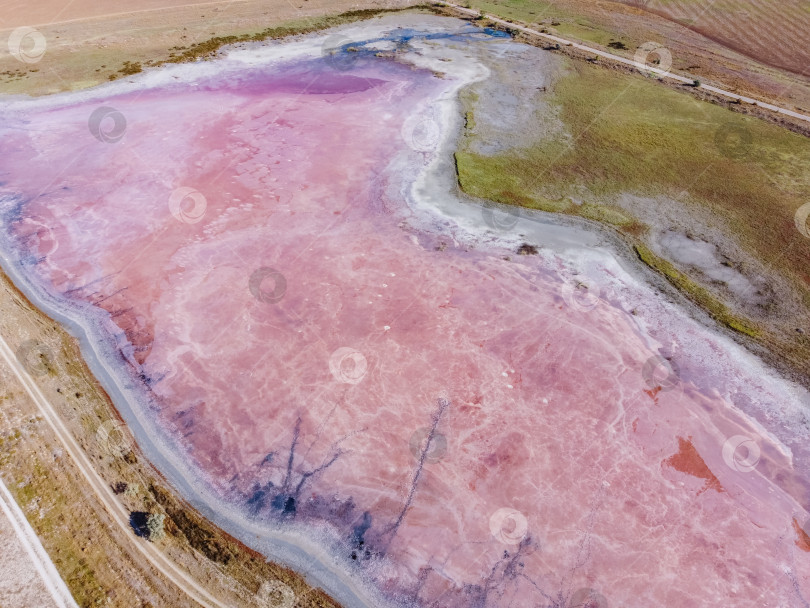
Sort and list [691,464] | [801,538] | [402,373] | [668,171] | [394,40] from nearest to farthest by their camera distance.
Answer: [801,538] < [691,464] < [402,373] < [668,171] < [394,40]

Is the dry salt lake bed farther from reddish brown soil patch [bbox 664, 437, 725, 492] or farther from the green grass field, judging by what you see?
the green grass field

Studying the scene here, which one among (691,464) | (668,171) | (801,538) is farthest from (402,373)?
(668,171)

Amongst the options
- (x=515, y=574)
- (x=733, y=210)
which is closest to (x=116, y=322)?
(x=515, y=574)

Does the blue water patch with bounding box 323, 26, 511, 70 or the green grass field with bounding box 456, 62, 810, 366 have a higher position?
the blue water patch with bounding box 323, 26, 511, 70

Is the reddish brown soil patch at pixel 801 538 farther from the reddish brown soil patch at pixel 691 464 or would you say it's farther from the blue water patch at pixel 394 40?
the blue water patch at pixel 394 40

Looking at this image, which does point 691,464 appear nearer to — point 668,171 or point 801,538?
point 801,538

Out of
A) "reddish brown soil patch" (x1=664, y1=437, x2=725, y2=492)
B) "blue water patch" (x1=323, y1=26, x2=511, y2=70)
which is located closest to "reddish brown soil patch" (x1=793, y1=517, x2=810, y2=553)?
→ "reddish brown soil patch" (x1=664, y1=437, x2=725, y2=492)

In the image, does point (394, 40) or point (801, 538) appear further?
point (394, 40)

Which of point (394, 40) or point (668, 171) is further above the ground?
point (394, 40)

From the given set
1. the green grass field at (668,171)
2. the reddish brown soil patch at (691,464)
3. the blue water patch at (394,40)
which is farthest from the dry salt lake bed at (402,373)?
the blue water patch at (394,40)
